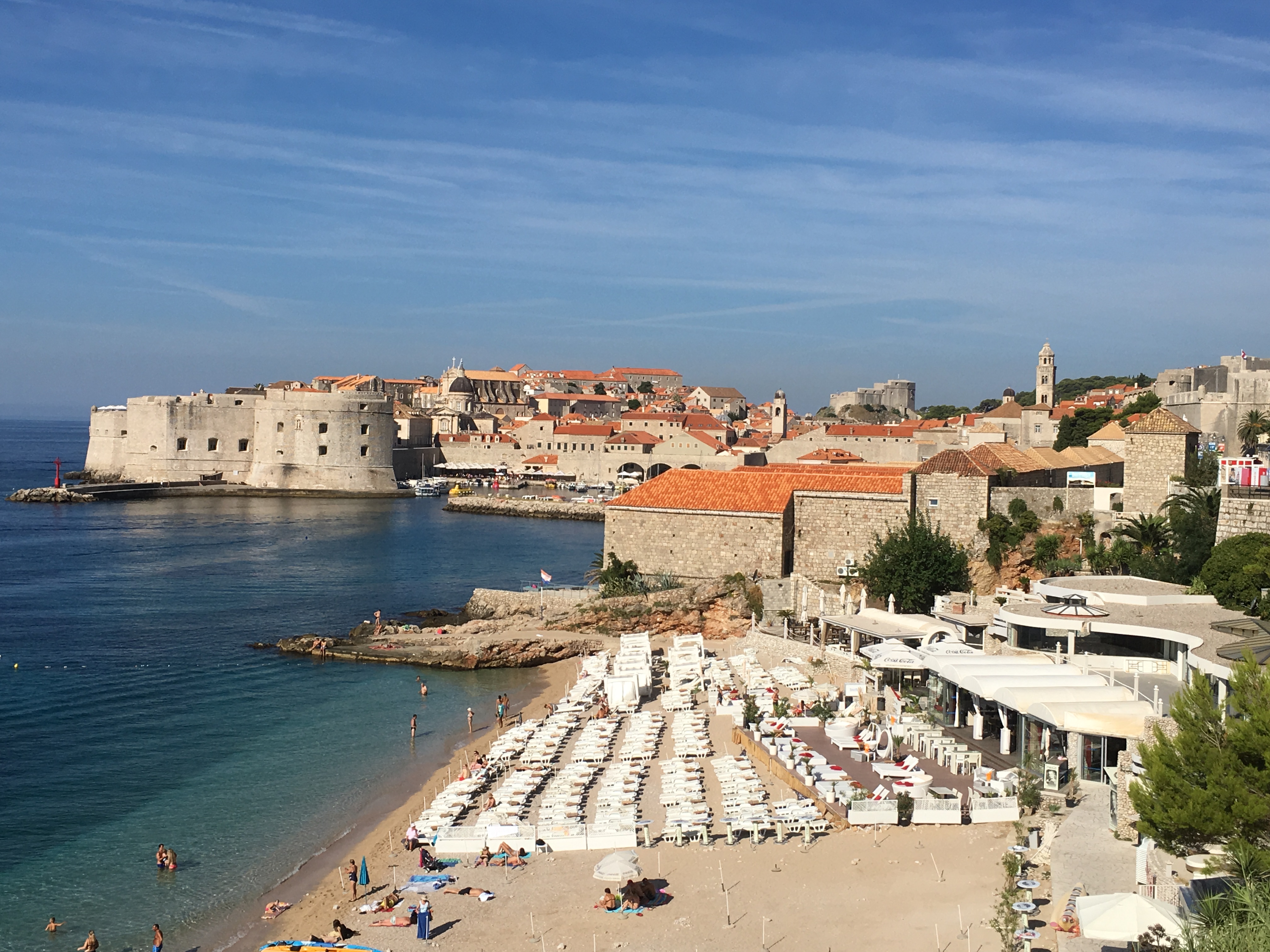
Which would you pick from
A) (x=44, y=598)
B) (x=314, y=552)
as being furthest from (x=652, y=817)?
(x=314, y=552)

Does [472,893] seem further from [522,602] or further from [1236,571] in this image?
[522,602]

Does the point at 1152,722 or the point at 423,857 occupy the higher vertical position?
the point at 1152,722

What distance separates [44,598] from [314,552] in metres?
9.47

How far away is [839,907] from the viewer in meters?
8.37

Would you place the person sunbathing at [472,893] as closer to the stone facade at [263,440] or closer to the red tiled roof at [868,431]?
the red tiled roof at [868,431]

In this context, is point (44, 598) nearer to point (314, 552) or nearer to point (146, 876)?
point (314, 552)

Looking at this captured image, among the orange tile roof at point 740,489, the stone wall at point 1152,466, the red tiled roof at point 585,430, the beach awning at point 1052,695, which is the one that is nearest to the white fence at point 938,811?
the beach awning at point 1052,695

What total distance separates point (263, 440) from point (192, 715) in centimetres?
4224

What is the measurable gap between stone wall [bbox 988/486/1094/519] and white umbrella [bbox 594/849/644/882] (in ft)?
37.2

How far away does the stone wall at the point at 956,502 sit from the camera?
18422 mm

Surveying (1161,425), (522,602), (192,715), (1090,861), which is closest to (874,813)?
(1090,861)

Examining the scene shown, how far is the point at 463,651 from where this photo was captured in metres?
20.0

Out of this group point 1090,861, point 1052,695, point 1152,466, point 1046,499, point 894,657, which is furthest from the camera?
point 1046,499

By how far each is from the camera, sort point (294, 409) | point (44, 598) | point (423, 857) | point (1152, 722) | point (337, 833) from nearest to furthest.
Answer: point (1152, 722), point (423, 857), point (337, 833), point (44, 598), point (294, 409)
